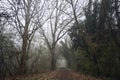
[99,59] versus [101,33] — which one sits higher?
[101,33]

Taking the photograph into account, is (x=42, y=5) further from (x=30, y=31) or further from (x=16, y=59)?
(x=16, y=59)

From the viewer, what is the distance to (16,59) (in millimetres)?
28172

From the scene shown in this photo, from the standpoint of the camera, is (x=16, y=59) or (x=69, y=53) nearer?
(x=16, y=59)

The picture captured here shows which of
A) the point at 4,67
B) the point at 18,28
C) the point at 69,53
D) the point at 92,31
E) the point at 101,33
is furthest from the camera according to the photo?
the point at 69,53

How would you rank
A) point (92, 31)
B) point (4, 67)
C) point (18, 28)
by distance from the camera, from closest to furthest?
point (4, 67)
point (18, 28)
point (92, 31)

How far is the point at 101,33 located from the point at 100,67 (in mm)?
4721

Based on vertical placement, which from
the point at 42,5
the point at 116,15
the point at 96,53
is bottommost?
the point at 96,53

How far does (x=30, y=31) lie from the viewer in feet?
89.3

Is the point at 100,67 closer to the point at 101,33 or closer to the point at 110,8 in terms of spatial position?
the point at 101,33

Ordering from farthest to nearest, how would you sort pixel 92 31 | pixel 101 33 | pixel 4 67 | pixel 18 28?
pixel 92 31 < pixel 101 33 < pixel 18 28 < pixel 4 67

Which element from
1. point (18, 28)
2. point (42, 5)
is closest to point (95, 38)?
point (42, 5)

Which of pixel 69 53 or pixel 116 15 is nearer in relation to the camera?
pixel 116 15

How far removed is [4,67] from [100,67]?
42.3 feet

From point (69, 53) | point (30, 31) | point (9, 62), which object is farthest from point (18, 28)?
point (69, 53)
